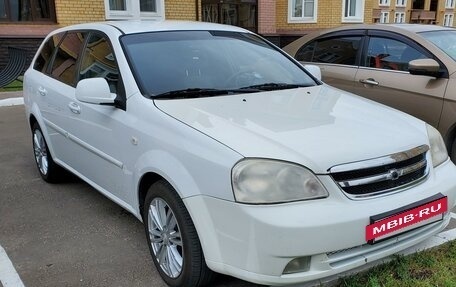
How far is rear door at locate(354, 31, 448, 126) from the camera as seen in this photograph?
452 cm

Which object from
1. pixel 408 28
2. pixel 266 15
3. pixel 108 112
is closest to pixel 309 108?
pixel 108 112

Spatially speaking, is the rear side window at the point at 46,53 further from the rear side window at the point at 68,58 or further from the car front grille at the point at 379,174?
the car front grille at the point at 379,174

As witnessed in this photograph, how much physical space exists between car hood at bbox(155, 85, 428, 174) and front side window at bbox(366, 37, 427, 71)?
1.81 metres

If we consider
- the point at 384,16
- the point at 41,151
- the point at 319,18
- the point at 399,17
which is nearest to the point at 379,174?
the point at 41,151

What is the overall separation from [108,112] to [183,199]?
1.11 m

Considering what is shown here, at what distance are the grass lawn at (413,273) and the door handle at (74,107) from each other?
2323 millimetres

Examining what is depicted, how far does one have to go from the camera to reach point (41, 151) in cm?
486

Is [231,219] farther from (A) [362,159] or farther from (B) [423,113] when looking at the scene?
(B) [423,113]

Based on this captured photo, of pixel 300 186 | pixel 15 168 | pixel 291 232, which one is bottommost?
pixel 15 168

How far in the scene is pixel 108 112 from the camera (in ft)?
10.8

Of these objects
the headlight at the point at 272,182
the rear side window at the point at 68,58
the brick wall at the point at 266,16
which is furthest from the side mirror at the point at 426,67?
the brick wall at the point at 266,16

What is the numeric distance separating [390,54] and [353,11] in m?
13.3

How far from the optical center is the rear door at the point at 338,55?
211 inches

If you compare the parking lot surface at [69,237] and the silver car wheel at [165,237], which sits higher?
the silver car wheel at [165,237]
